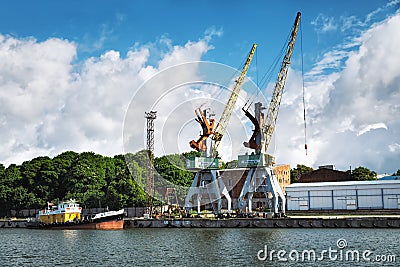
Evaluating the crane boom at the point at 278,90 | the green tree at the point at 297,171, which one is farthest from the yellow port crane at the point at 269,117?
the green tree at the point at 297,171

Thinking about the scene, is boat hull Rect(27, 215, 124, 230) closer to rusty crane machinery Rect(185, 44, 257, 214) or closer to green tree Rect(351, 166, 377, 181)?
rusty crane machinery Rect(185, 44, 257, 214)

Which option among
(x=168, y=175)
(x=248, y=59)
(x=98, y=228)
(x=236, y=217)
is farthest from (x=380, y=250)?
(x=168, y=175)

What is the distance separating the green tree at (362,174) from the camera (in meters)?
108

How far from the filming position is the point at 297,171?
429 feet

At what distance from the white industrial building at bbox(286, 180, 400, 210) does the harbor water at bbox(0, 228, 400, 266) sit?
25801 mm

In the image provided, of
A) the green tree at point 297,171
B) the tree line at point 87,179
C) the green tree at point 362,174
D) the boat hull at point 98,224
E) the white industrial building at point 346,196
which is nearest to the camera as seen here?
the boat hull at point 98,224

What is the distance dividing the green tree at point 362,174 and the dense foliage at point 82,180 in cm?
3650

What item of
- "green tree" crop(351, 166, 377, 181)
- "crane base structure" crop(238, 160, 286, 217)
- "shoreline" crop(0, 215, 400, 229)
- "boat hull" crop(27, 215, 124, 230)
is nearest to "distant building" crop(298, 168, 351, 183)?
"green tree" crop(351, 166, 377, 181)

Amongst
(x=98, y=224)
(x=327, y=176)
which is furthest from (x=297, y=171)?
(x=98, y=224)

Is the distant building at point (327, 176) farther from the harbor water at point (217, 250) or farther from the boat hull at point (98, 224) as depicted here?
the boat hull at point (98, 224)

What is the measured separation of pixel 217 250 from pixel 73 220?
44217mm

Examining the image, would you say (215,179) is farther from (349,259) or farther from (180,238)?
(349,259)

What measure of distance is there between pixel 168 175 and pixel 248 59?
3240 centimetres

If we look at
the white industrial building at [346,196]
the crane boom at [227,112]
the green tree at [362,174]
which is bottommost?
the white industrial building at [346,196]
